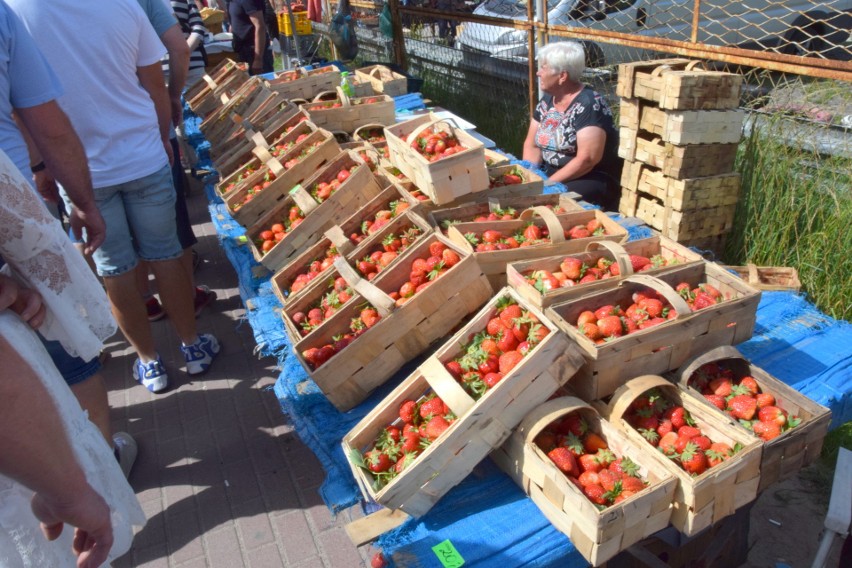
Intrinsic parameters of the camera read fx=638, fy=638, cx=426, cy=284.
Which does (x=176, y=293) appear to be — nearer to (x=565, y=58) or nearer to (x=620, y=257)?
(x=620, y=257)

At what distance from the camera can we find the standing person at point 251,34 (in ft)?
25.5

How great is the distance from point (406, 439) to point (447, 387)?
0.21m

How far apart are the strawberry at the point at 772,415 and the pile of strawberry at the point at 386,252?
1.42 m

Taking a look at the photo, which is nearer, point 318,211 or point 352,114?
point 318,211

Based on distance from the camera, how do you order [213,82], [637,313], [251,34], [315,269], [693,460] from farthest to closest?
1. [251,34]
2. [213,82]
3. [315,269]
4. [637,313]
5. [693,460]

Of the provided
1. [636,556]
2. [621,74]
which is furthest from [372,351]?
A: [621,74]

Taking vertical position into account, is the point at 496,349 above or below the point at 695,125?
below

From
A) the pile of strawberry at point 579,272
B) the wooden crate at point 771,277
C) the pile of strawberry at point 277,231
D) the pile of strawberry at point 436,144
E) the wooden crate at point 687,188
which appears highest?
the pile of strawberry at point 436,144

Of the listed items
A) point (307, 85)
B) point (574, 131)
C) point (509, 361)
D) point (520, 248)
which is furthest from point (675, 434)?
point (307, 85)

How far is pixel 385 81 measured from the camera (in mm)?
5465

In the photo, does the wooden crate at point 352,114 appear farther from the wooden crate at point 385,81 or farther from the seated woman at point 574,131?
the seated woman at point 574,131

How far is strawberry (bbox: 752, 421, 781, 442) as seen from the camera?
1.85 meters

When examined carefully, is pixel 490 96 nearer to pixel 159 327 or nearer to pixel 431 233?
pixel 159 327

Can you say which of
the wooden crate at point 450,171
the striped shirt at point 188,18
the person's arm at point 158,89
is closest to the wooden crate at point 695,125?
the wooden crate at point 450,171
